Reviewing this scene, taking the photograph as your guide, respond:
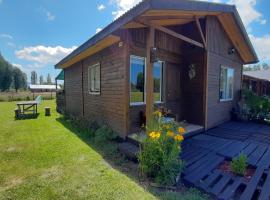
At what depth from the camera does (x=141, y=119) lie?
512 cm

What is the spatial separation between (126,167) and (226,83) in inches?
237

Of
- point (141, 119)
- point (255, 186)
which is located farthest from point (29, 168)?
point (255, 186)

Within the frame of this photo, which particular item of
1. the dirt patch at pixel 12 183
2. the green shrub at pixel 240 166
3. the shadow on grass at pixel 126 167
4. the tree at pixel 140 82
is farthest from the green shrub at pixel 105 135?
the green shrub at pixel 240 166

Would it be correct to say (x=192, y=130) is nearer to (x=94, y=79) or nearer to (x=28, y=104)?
(x=94, y=79)

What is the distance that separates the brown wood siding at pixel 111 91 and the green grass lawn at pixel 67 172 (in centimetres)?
81

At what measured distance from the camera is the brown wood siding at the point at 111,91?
4.67m

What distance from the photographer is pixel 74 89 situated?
29.6 ft

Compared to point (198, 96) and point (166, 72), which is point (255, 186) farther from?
point (166, 72)

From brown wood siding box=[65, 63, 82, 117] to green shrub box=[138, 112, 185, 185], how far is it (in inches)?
234

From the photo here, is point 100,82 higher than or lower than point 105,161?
higher

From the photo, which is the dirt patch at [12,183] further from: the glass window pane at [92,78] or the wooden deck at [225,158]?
the glass window pane at [92,78]

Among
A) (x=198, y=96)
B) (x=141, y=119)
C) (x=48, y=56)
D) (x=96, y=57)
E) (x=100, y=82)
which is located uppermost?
(x=48, y=56)

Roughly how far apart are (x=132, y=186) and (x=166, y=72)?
4.14 meters

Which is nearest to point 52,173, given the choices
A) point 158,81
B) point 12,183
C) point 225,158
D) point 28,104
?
point 12,183
